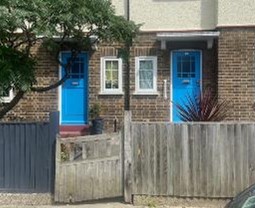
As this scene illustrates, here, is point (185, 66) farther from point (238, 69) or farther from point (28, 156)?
point (28, 156)

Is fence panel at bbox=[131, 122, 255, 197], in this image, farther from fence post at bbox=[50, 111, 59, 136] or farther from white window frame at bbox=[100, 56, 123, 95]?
white window frame at bbox=[100, 56, 123, 95]

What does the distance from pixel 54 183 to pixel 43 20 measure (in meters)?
2.66

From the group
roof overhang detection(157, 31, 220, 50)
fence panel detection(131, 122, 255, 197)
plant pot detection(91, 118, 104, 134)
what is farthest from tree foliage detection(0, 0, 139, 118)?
plant pot detection(91, 118, 104, 134)

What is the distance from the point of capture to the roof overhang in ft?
49.3

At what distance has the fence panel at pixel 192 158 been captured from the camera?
8.91m

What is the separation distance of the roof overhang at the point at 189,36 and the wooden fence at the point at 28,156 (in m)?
6.57

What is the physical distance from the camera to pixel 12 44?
31.7 feet

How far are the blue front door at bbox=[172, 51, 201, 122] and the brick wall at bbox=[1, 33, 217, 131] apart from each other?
0.58ft

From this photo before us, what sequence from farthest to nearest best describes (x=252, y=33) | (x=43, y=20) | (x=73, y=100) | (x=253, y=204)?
1. (x=73, y=100)
2. (x=252, y=33)
3. (x=43, y=20)
4. (x=253, y=204)

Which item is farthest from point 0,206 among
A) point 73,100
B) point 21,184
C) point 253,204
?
point 73,100

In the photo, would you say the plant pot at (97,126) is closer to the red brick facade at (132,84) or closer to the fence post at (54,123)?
the red brick facade at (132,84)

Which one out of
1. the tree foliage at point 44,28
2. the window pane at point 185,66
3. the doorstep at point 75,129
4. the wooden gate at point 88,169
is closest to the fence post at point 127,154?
the wooden gate at point 88,169

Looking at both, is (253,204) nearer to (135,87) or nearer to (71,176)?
(71,176)

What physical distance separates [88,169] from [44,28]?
7.79ft
